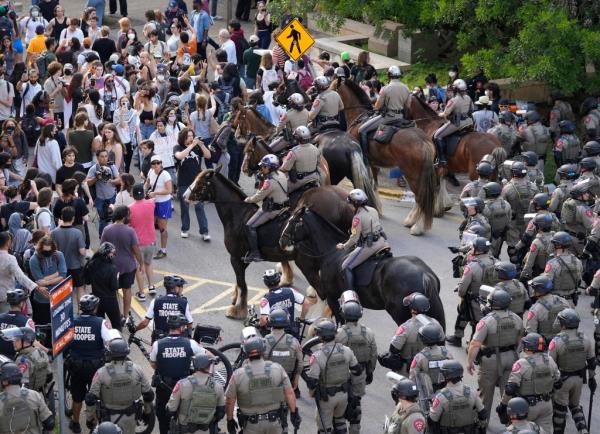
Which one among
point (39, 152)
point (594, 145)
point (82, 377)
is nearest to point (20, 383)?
point (82, 377)

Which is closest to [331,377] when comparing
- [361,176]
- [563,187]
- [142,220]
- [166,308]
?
[166,308]

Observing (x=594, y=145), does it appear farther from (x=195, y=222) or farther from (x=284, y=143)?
(x=195, y=222)

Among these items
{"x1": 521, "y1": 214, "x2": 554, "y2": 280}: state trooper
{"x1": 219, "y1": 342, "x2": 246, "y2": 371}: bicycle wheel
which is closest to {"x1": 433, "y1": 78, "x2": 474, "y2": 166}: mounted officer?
{"x1": 521, "y1": 214, "x2": 554, "y2": 280}: state trooper

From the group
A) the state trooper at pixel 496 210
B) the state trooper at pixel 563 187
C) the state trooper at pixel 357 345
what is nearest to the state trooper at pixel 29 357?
the state trooper at pixel 357 345

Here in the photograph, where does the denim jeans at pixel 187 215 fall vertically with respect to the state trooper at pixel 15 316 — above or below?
below

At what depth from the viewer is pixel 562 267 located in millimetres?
19766

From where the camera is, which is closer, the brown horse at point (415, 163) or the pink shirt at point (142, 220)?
the pink shirt at point (142, 220)

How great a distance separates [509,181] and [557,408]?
6564 mm

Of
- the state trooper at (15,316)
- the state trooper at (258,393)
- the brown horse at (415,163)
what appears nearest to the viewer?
the state trooper at (258,393)

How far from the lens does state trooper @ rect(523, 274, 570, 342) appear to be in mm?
18594

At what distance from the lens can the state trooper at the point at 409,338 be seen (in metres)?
17.8

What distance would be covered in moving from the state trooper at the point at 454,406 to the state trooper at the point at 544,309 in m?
2.75

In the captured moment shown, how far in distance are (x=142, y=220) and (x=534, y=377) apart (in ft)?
25.2

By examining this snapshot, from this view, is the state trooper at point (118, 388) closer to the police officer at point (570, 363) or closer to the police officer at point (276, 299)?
the police officer at point (276, 299)
